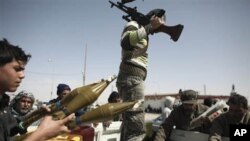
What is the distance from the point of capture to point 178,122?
5375 millimetres

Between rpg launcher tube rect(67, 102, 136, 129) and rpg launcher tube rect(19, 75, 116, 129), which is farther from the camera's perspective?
rpg launcher tube rect(67, 102, 136, 129)

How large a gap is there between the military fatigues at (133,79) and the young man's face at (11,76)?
1821mm

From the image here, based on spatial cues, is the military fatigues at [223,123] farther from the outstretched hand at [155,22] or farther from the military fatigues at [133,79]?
the outstretched hand at [155,22]

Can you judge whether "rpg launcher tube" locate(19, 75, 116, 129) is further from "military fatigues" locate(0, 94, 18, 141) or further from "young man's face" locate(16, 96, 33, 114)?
"young man's face" locate(16, 96, 33, 114)

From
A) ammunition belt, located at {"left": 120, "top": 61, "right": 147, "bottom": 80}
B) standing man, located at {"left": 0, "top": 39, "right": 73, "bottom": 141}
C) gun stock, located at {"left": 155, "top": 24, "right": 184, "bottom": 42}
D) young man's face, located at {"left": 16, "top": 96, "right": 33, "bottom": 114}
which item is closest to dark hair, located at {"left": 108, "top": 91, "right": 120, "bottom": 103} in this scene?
young man's face, located at {"left": 16, "top": 96, "right": 33, "bottom": 114}

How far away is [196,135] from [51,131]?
2.94 meters

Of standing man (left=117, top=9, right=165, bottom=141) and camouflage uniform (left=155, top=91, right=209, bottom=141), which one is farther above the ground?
standing man (left=117, top=9, right=165, bottom=141)

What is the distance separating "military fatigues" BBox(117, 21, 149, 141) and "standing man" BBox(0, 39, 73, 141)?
5.79 ft

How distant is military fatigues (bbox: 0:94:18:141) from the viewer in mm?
2385

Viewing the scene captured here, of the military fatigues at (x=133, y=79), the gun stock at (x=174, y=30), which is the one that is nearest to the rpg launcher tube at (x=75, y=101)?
the military fatigues at (x=133, y=79)

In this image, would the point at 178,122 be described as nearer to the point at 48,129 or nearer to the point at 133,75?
the point at 133,75

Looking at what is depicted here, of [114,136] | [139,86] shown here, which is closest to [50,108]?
[139,86]

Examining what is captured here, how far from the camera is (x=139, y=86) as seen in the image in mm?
4246

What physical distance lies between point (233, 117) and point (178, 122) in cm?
94
